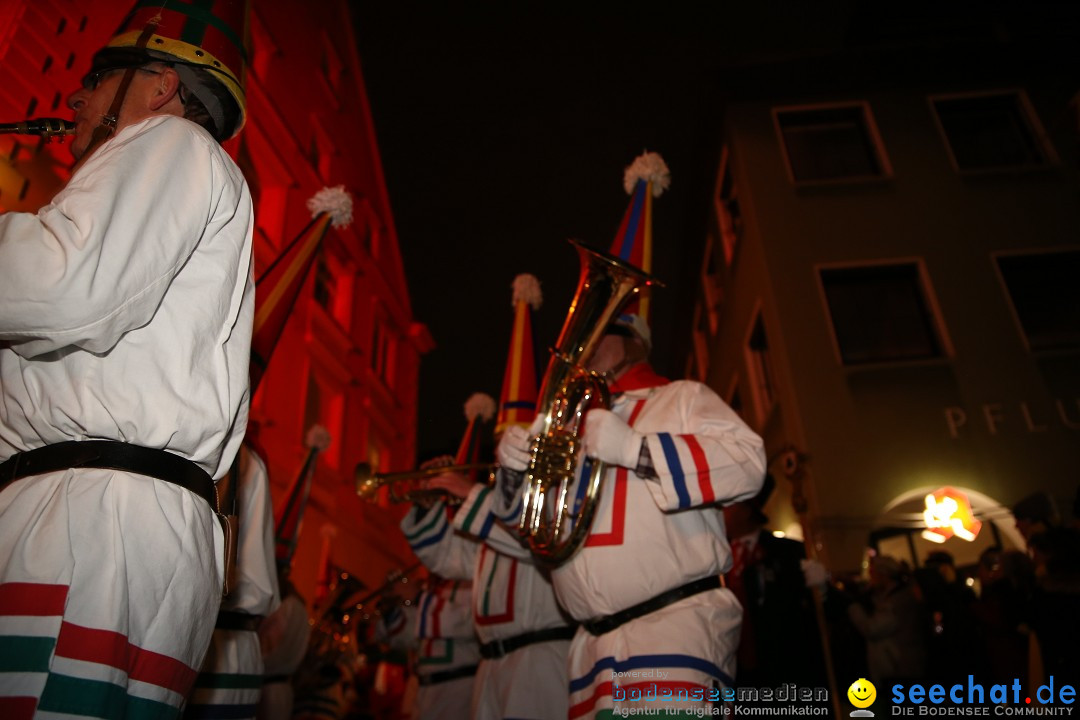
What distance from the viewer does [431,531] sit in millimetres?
4957

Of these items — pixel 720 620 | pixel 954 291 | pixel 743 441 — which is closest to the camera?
pixel 720 620

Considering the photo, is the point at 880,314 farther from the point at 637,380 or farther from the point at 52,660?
the point at 52,660

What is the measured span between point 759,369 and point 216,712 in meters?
12.3

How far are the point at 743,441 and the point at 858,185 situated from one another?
1103 centimetres

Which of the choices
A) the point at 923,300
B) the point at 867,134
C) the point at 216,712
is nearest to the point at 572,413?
the point at 216,712

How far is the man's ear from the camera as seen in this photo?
1.69 meters

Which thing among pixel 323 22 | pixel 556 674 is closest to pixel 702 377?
pixel 323 22

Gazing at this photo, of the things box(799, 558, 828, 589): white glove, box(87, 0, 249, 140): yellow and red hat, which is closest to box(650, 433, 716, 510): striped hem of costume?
box(87, 0, 249, 140): yellow and red hat

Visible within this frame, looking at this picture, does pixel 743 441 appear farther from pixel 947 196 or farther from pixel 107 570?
pixel 947 196

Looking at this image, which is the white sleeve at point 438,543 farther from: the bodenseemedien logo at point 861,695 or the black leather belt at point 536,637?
the bodenseemedien logo at point 861,695

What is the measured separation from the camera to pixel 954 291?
1094 cm

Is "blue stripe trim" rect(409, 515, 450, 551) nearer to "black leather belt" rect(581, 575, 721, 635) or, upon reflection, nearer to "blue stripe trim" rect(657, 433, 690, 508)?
"black leather belt" rect(581, 575, 721, 635)

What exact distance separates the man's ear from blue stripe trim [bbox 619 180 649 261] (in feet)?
9.56

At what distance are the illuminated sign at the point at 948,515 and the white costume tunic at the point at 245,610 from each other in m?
8.63
